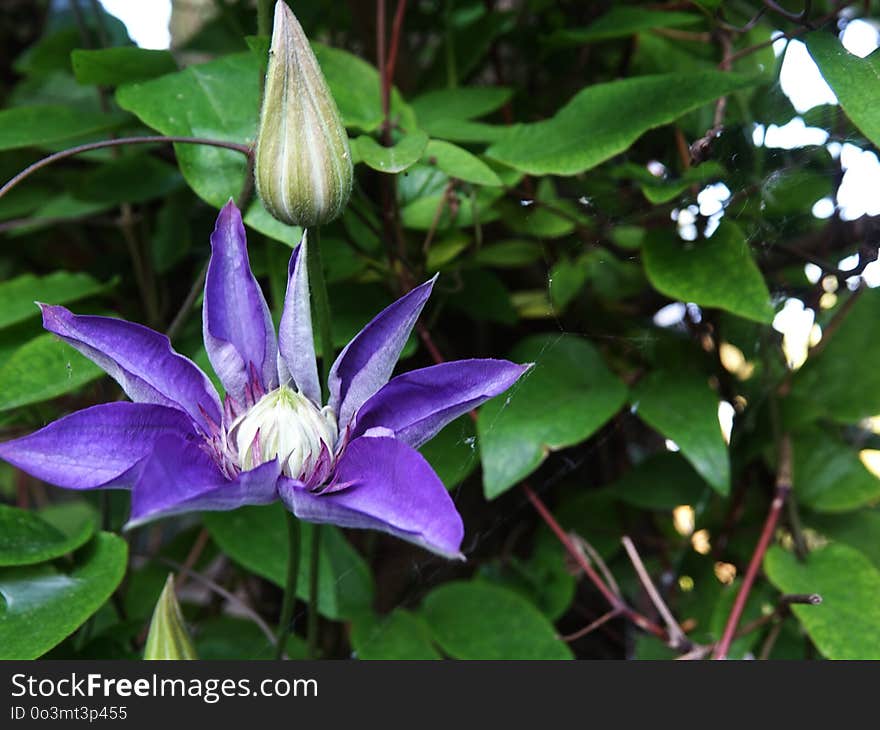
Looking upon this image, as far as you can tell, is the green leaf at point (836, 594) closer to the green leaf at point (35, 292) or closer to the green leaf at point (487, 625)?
the green leaf at point (487, 625)

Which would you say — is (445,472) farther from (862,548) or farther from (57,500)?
(57,500)

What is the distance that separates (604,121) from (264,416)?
0.27m

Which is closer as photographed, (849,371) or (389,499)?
(389,499)


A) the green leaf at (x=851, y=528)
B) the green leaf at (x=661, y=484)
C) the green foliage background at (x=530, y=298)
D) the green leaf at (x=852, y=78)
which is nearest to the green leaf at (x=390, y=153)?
the green foliage background at (x=530, y=298)

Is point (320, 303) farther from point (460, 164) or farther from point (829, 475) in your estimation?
point (829, 475)

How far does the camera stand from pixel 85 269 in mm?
829

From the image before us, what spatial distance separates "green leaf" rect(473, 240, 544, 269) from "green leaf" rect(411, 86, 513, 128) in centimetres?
9

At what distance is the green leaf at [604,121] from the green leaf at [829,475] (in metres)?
0.31

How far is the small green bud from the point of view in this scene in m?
0.44

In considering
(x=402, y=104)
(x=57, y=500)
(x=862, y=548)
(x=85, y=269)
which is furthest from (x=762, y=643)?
(x=57, y=500)

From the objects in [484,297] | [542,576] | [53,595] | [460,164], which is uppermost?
[460,164]

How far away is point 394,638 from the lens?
0.60 meters

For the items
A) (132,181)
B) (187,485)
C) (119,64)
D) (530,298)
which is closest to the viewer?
(187,485)

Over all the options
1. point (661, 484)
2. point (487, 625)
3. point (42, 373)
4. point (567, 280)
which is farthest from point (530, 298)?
point (42, 373)
